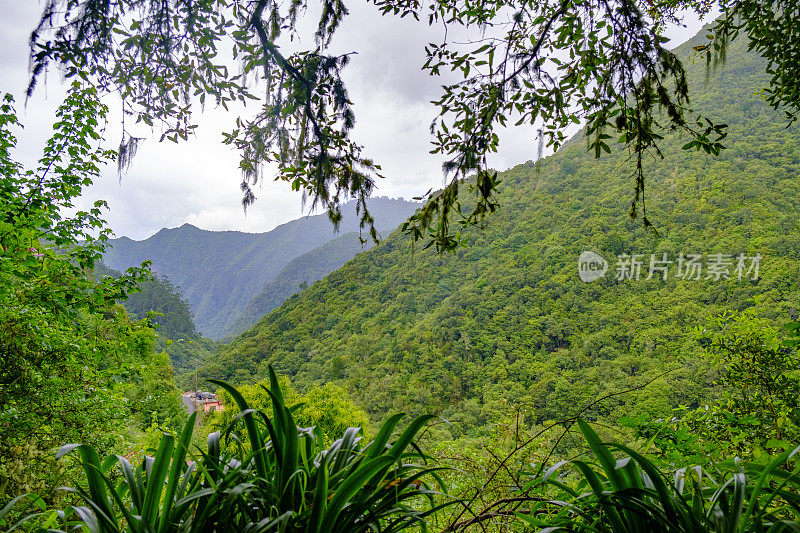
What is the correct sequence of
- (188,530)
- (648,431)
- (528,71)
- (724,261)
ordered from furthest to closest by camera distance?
(724,261) < (648,431) < (528,71) < (188,530)

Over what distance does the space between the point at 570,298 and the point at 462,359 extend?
1030cm

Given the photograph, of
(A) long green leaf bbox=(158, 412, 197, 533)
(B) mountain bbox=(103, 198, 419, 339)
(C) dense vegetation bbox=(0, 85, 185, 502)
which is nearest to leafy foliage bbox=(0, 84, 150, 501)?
(C) dense vegetation bbox=(0, 85, 185, 502)

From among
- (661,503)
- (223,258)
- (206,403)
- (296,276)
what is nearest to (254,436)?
(661,503)

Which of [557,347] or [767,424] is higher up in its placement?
[767,424]

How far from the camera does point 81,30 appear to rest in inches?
55.2

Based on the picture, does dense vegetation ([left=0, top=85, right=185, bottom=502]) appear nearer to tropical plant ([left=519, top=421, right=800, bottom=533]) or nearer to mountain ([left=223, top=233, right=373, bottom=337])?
tropical plant ([left=519, top=421, right=800, bottom=533])

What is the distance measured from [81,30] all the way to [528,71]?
1.70 m

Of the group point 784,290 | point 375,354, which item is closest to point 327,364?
point 375,354

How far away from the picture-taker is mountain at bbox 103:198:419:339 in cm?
8450

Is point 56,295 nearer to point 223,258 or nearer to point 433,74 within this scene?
point 433,74

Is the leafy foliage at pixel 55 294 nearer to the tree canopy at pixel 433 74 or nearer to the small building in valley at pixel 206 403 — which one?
the tree canopy at pixel 433 74

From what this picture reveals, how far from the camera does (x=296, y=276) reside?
8525 cm

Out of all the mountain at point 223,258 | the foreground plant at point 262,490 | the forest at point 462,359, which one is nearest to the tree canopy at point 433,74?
the forest at point 462,359

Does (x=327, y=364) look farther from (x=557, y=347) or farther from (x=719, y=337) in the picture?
(x=719, y=337)
